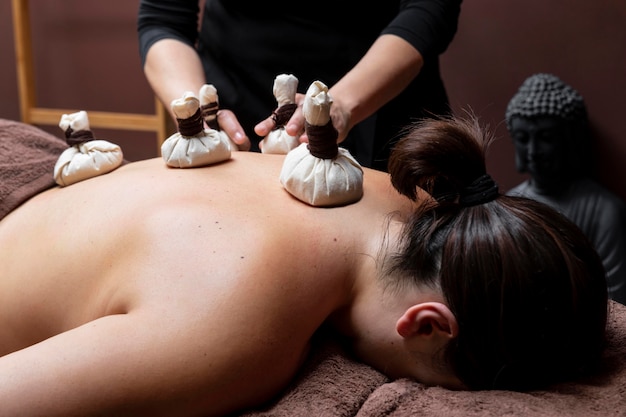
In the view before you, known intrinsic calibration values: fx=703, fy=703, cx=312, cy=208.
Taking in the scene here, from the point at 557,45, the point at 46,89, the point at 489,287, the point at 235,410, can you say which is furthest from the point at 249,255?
the point at 46,89

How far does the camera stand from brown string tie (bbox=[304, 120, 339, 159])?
0.93 meters

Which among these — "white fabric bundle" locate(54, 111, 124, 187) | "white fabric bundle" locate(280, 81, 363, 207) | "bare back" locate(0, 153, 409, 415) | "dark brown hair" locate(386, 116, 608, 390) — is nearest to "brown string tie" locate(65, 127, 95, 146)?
"white fabric bundle" locate(54, 111, 124, 187)

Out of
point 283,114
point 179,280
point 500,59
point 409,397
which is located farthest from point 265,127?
point 500,59

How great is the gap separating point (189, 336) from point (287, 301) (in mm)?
126

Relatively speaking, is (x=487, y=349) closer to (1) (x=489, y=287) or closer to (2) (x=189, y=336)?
(1) (x=489, y=287)

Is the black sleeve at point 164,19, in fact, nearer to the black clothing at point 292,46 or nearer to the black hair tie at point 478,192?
the black clothing at point 292,46

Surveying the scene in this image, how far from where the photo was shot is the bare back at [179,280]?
2.46 ft

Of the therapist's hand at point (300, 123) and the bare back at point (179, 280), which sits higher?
the therapist's hand at point (300, 123)

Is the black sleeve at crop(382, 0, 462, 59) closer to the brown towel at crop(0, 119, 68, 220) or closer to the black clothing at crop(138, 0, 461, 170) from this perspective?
the black clothing at crop(138, 0, 461, 170)

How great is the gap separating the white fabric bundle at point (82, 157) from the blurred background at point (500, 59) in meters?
1.33

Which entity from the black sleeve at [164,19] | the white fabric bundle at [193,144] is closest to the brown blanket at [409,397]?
the white fabric bundle at [193,144]

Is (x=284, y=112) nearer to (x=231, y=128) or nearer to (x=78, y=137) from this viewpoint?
(x=231, y=128)

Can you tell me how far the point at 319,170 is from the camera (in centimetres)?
93

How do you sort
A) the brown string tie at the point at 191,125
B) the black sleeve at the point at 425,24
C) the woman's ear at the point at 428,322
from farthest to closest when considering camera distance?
the black sleeve at the point at 425,24 < the brown string tie at the point at 191,125 < the woman's ear at the point at 428,322
